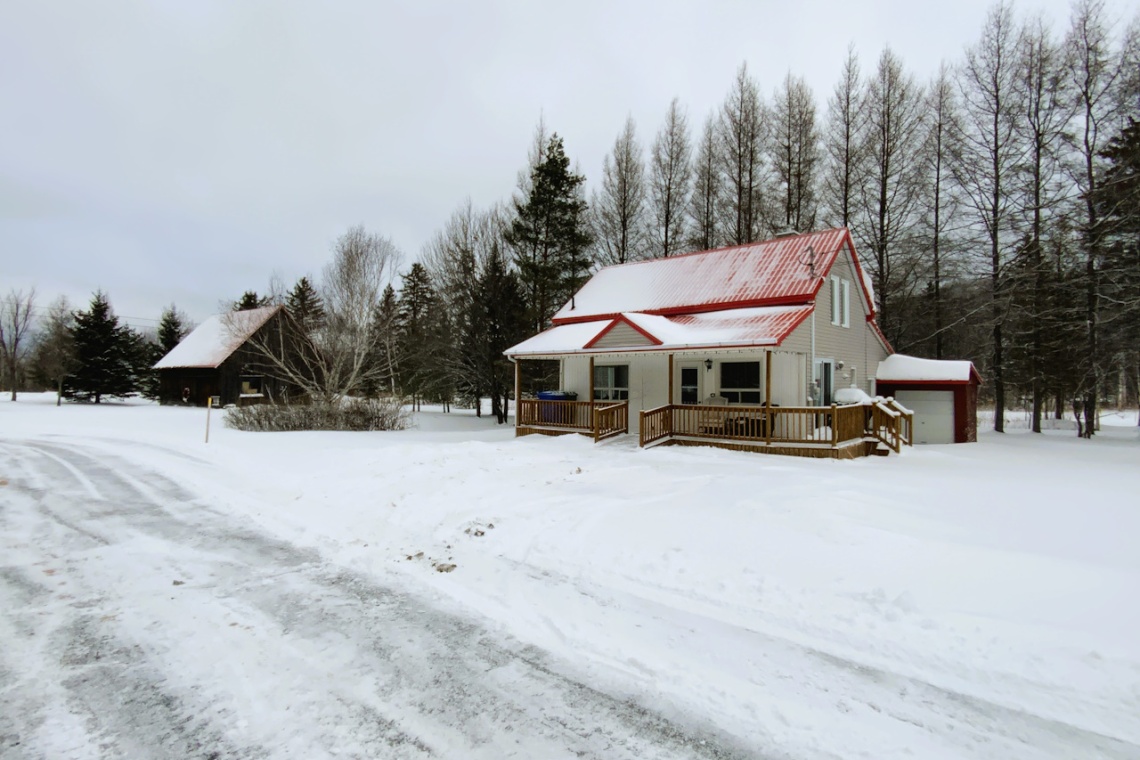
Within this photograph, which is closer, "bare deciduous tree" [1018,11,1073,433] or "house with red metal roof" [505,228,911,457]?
"house with red metal roof" [505,228,911,457]

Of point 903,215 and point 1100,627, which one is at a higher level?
point 903,215

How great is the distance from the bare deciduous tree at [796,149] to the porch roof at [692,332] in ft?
41.9

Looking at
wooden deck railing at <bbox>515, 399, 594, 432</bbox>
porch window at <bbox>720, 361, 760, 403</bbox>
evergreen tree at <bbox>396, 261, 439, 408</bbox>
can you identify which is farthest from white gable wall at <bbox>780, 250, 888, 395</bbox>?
evergreen tree at <bbox>396, 261, 439, 408</bbox>

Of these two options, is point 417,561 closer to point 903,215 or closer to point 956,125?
point 903,215

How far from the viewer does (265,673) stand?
11.6 feet

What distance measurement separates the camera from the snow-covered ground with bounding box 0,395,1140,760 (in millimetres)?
3289

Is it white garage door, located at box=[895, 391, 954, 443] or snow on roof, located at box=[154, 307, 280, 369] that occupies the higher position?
snow on roof, located at box=[154, 307, 280, 369]

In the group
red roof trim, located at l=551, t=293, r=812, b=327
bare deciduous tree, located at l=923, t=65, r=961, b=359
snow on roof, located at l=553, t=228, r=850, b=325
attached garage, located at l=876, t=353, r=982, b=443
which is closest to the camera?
red roof trim, located at l=551, t=293, r=812, b=327

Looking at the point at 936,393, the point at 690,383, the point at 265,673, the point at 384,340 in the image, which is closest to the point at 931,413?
the point at 936,393

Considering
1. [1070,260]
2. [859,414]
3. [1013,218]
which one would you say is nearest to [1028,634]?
[859,414]

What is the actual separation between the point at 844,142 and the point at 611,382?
17.7 meters

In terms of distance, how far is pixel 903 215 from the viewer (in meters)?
24.6

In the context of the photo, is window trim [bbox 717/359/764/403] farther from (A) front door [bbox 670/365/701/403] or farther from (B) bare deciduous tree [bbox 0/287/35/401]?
(B) bare deciduous tree [bbox 0/287/35/401]

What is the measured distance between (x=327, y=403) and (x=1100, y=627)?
759 inches
